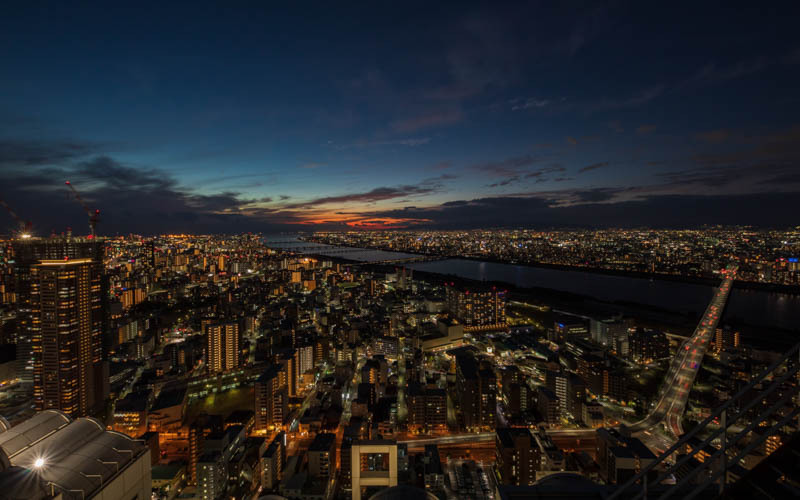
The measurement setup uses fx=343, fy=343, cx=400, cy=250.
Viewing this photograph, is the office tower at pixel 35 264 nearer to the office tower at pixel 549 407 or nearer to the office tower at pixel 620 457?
the office tower at pixel 549 407

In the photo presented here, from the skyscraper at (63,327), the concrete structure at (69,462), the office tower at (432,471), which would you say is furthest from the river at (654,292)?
the skyscraper at (63,327)

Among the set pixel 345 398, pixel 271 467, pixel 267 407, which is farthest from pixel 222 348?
pixel 271 467

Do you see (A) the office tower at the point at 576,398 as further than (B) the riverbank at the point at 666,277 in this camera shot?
No

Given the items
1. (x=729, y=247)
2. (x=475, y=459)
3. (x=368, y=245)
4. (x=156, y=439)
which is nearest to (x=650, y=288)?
(x=729, y=247)

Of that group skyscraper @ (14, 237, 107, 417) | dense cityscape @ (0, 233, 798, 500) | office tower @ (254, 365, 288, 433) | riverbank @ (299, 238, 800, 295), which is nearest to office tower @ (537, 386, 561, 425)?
dense cityscape @ (0, 233, 798, 500)

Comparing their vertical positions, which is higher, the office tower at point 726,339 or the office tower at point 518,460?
the office tower at point 726,339

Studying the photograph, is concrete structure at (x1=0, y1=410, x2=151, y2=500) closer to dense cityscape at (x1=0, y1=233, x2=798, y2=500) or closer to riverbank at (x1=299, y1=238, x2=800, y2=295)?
dense cityscape at (x1=0, y1=233, x2=798, y2=500)

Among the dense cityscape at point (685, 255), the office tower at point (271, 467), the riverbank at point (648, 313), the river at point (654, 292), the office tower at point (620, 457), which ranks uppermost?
the dense cityscape at point (685, 255)
